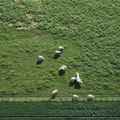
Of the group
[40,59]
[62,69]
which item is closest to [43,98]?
[62,69]

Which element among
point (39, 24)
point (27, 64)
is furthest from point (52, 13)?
point (27, 64)

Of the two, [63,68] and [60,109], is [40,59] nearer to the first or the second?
[63,68]

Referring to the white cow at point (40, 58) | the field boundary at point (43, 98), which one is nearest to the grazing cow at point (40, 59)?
the white cow at point (40, 58)

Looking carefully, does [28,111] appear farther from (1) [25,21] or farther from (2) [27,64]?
(1) [25,21]

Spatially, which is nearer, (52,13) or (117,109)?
(117,109)

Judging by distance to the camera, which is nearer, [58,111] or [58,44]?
[58,111]

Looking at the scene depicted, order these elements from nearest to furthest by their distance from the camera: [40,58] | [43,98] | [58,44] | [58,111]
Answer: [58,111]
[43,98]
[40,58]
[58,44]

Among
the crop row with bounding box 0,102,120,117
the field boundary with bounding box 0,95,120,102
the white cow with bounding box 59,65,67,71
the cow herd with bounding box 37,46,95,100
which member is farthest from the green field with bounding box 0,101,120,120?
the white cow with bounding box 59,65,67,71
